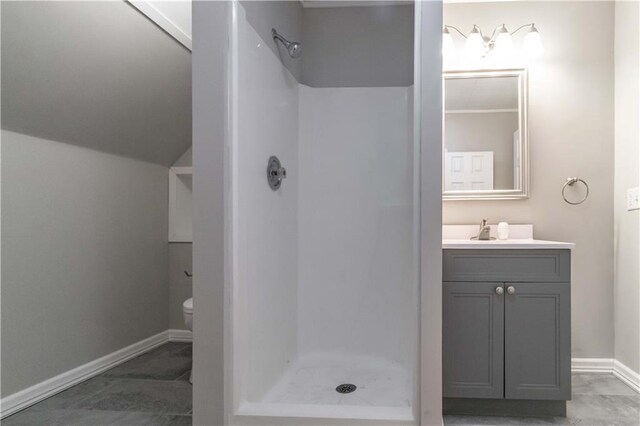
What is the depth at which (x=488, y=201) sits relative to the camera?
8.46 ft

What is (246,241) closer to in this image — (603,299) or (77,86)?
(77,86)

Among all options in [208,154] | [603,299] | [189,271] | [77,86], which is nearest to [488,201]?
[603,299]

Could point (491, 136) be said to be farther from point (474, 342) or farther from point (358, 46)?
point (474, 342)

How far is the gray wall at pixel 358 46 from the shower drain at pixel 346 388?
1.78m

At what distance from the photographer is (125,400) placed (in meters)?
2.17

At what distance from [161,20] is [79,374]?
2.07m

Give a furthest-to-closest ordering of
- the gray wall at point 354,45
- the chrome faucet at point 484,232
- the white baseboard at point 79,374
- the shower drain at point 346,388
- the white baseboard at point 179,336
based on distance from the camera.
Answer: the white baseboard at point 179,336 → the gray wall at point 354,45 → the chrome faucet at point 484,232 → the shower drain at point 346,388 → the white baseboard at point 79,374

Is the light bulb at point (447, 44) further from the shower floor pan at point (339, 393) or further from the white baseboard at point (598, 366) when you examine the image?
the white baseboard at point (598, 366)

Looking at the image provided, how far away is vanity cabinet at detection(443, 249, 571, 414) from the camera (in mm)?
1940

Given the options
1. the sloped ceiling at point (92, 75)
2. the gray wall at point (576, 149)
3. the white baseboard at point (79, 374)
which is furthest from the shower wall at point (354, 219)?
the white baseboard at point (79, 374)

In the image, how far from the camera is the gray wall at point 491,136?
253 cm

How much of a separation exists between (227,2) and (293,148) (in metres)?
1.03

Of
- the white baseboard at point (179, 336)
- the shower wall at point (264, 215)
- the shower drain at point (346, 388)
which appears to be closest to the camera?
the shower wall at point (264, 215)

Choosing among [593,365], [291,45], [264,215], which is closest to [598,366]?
[593,365]
